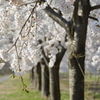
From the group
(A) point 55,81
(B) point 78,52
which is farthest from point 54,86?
(B) point 78,52

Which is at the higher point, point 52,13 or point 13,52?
point 52,13

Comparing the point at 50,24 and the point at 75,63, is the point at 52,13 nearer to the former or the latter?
the point at 75,63

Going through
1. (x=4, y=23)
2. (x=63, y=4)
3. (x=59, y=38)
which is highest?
(x=63, y=4)

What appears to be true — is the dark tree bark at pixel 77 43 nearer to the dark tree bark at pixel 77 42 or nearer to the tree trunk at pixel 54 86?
the dark tree bark at pixel 77 42

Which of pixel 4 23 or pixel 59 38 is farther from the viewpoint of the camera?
pixel 59 38

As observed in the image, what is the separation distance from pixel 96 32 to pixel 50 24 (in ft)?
13.9

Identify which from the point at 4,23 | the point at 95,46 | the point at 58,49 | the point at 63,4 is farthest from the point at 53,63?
the point at 95,46

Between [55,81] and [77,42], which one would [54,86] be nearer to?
[55,81]

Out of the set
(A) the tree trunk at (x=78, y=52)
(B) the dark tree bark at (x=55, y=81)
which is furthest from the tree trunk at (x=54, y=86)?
(A) the tree trunk at (x=78, y=52)

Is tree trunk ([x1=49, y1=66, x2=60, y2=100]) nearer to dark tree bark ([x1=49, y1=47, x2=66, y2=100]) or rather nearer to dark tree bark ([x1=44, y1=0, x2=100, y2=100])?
dark tree bark ([x1=49, y1=47, x2=66, y2=100])

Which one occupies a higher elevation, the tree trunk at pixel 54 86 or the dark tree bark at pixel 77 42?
the dark tree bark at pixel 77 42

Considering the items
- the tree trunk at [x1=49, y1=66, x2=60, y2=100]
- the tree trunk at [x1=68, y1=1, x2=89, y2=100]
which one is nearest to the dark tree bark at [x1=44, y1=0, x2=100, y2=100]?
the tree trunk at [x1=68, y1=1, x2=89, y2=100]

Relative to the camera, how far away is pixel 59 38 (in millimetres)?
6848

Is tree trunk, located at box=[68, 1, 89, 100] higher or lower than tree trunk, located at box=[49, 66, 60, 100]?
higher
